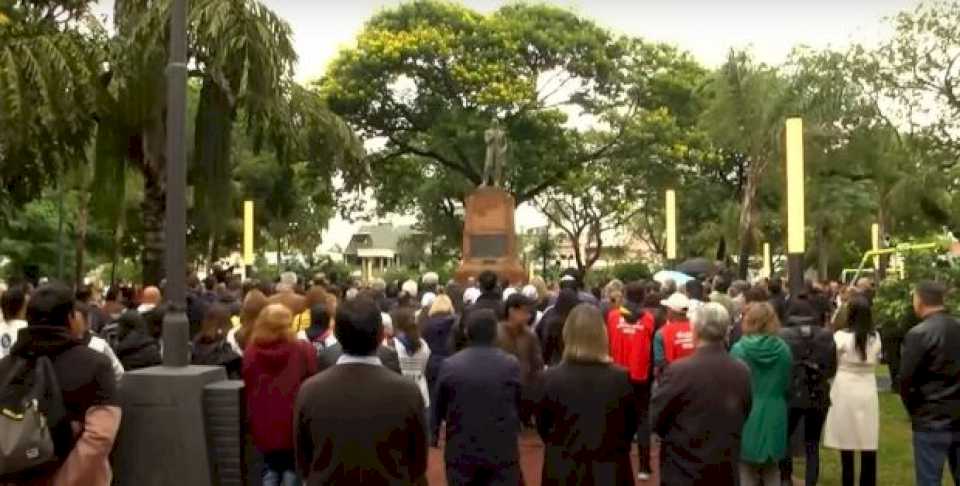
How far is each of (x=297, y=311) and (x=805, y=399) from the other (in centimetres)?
408

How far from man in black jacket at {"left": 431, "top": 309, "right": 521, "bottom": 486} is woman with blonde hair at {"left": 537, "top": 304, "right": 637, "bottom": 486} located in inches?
18.8

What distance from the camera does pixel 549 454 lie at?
6805 mm

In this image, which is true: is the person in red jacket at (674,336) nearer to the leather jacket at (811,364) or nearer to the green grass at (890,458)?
the leather jacket at (811,364)

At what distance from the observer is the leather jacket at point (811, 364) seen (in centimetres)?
952

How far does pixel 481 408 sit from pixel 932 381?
10.2 ft

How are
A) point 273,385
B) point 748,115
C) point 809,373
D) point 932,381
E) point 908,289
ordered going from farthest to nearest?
point 748,115 → point 908,289 → point 809,373 → point 932,381 → point 273,385

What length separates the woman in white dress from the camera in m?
9.42

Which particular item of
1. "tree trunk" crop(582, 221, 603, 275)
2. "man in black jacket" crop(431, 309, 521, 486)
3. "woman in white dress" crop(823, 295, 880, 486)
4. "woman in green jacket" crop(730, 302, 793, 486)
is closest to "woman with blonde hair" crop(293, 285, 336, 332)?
"man in black jacket" crop(431, 309, 521, 486)

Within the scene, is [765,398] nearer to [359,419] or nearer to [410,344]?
[410,344]

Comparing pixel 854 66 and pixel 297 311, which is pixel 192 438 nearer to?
pixel 297 311

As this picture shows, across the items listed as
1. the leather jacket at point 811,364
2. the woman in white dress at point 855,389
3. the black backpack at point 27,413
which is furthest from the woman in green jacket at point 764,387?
the black backpack at point 27,413

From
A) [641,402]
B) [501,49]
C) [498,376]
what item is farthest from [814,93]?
[498,376]

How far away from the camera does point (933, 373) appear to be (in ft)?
26.9

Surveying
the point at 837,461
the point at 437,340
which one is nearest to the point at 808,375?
the point at 837,461
